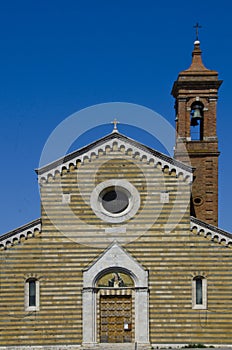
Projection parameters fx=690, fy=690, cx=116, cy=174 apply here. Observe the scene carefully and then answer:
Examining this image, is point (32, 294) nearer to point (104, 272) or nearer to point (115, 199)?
point (104, 272)

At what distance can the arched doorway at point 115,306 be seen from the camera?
2758 centimetres

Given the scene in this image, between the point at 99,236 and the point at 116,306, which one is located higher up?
the point at 99,236

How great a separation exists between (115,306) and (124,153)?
20.5ft

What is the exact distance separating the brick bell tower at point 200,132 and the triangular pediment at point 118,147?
5.00 m

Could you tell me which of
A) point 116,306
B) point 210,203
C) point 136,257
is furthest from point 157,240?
point 210,203

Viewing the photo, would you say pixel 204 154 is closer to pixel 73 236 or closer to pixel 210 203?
pixel 210 203

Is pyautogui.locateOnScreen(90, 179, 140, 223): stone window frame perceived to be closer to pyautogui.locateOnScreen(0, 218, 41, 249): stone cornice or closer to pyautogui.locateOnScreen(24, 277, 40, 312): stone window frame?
pyautogui.locateOnScreen(0, 218, 41, 249): stone cornice

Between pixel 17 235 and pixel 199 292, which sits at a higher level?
pixel 17 235

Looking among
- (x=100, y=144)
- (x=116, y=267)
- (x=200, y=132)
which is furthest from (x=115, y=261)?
(x=200, y=132)

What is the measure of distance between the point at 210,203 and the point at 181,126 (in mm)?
4162

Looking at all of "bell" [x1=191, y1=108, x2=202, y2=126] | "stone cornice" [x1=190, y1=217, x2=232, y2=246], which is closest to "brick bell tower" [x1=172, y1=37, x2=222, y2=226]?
"bell" [x1=191, y1=108, x2=202, y2=126]

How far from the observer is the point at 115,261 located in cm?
2770

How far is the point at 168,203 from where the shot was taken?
1113 inches

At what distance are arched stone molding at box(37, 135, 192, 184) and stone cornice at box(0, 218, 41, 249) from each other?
6.36 feet
